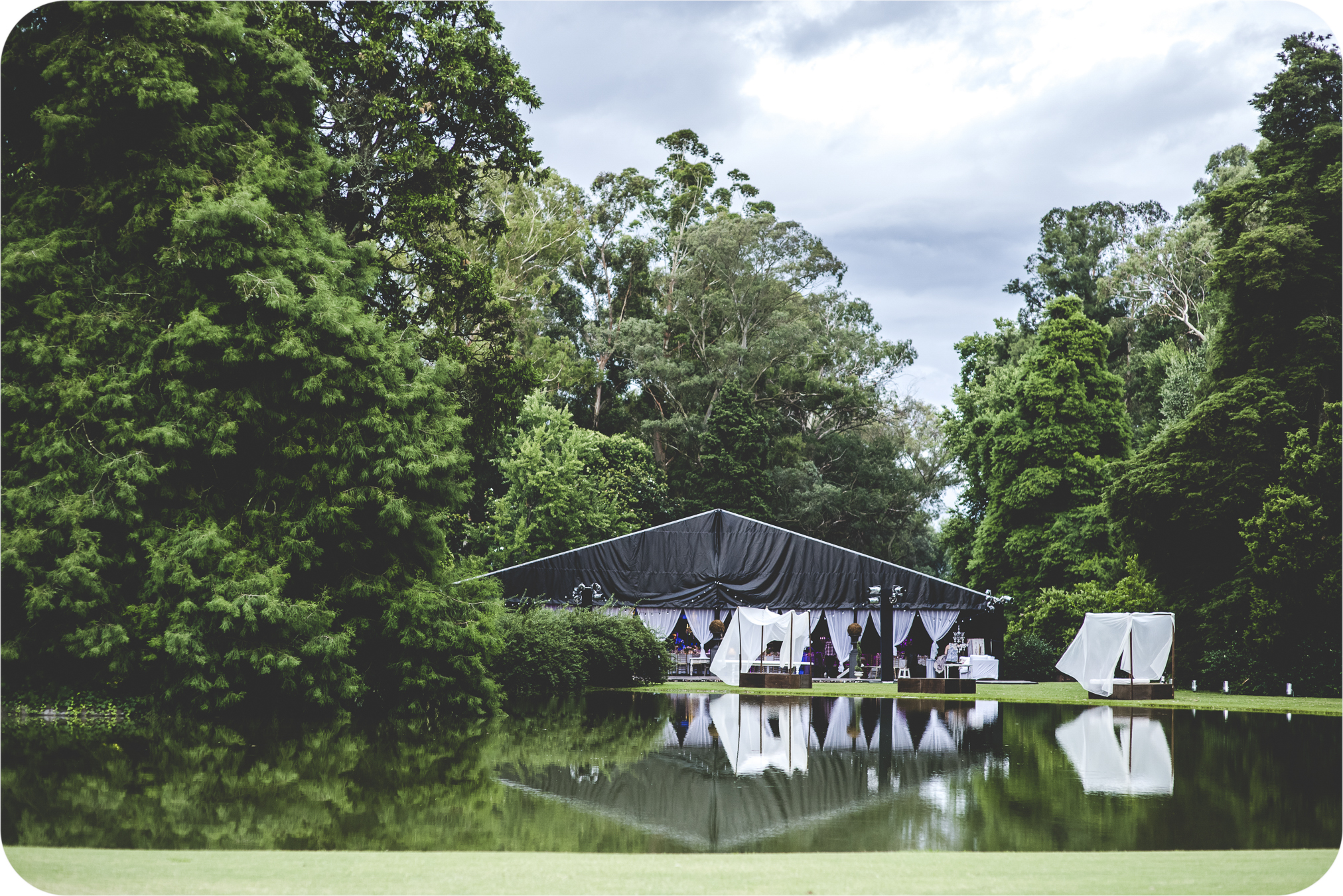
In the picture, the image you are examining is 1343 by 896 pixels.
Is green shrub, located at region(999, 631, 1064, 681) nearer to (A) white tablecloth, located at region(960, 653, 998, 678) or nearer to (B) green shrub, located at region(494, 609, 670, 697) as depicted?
(A) white tablecloth, located at region(960, 653, 998, 678)

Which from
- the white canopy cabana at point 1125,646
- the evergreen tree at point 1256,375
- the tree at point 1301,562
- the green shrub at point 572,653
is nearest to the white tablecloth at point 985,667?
the evergreen tree at point 1256,375

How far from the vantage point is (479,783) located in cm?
991

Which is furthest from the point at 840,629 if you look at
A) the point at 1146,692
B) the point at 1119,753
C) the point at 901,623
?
the point at 1119,753

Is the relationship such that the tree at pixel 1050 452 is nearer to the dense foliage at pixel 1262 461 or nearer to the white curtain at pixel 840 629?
the dense foliage at pixel 1262 461

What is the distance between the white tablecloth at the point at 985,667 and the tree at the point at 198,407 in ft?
52.7

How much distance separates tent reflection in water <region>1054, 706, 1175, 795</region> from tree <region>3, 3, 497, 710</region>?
28.8ft

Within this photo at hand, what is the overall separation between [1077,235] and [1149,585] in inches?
1018

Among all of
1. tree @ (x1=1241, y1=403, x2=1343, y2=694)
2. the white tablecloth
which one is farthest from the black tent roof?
tree @ (x1=1241, y1=403, x2=1343, y2=694)

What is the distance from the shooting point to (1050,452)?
34.0 metres

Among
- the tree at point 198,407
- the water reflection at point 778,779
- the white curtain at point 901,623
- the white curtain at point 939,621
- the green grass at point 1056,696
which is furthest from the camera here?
the white curtain at point 939,621

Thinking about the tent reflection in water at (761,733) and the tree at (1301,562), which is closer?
the tent reflection in water at (761,733)

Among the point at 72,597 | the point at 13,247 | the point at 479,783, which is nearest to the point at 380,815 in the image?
the point at 479,783

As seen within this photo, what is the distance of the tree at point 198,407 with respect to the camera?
47.0ft

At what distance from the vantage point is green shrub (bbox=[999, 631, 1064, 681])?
29.5 meters
